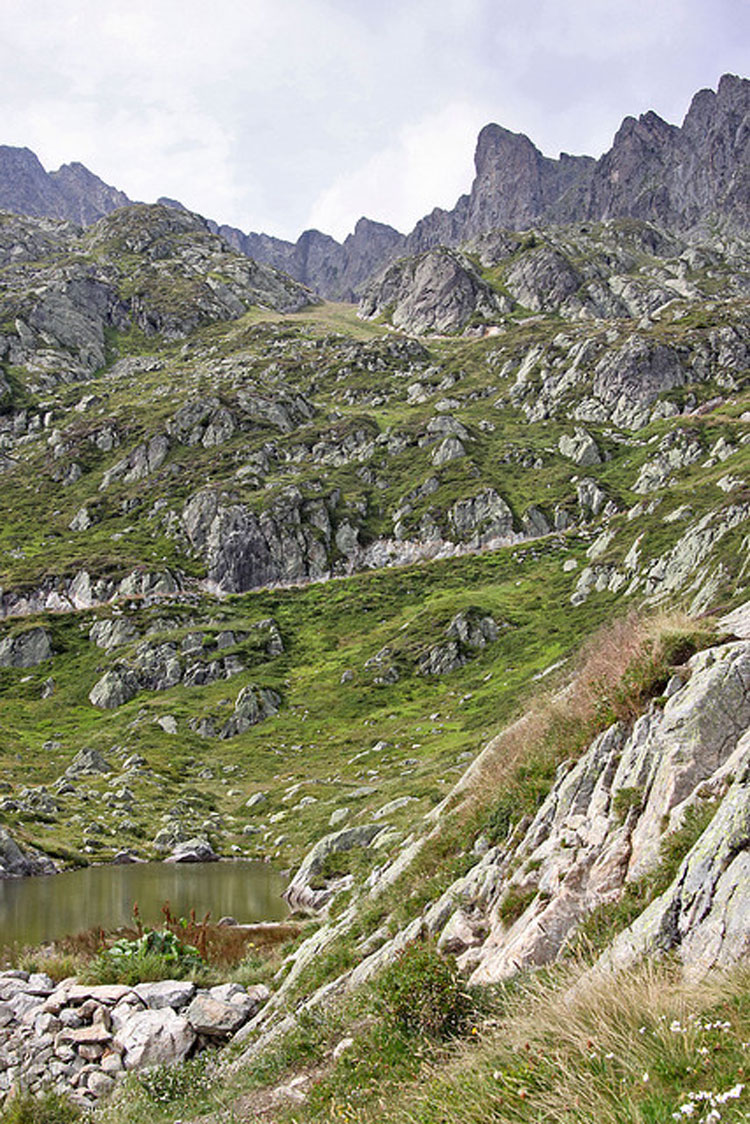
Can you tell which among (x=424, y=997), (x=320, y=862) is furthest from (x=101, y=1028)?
(x=320, y=862)

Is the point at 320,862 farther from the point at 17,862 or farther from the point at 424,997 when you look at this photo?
the point at 424,997

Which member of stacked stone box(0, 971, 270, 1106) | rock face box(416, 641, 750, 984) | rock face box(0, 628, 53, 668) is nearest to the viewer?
rock face box(416, 641, 750, 984)

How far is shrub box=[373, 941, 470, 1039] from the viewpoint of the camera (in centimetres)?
800

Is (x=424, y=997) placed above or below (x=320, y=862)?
above

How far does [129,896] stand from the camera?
113 feet

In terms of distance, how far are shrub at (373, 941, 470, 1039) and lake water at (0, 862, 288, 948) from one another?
22270mm

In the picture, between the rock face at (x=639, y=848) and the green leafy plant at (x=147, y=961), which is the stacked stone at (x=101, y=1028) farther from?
the rock face at (x=639, y=848)

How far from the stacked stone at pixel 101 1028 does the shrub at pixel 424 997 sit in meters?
6.58

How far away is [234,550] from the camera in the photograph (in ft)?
458

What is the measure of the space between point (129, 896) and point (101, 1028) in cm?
2374

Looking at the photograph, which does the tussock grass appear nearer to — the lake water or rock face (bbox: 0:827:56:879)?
the lake water

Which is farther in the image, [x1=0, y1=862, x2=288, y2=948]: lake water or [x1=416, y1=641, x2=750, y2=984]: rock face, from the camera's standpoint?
[x1=0, y1=862, x2=288, y2=948]: lake water

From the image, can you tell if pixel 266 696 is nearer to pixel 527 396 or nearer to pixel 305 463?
pixel 305 463

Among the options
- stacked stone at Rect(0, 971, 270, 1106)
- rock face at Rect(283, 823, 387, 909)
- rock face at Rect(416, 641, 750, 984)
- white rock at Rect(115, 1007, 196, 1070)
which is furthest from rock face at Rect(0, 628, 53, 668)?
rock face at Rect(416, 641, 750, 984)
